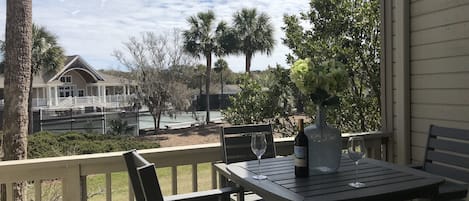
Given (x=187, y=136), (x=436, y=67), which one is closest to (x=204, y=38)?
(x=187, y=136)

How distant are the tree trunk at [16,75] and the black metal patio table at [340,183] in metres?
6.07

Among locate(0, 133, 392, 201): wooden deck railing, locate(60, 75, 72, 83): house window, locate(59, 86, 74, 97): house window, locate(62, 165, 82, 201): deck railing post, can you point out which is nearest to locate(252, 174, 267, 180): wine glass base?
locate(0, 133, 392, 201): wooden deck railing

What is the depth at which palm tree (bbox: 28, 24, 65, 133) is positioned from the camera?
1264 centimetres

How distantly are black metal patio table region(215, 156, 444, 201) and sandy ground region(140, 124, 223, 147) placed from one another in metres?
10.9

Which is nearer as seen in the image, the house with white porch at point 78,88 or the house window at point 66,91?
the house with white porch at point 78,88

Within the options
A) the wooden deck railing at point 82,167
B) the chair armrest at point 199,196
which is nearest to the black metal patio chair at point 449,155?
the chair armrest at point 199,196

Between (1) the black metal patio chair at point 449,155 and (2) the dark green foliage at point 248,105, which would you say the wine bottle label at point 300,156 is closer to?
(1) the black metal patio chair at point 449,155

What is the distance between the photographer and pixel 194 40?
16.1 m

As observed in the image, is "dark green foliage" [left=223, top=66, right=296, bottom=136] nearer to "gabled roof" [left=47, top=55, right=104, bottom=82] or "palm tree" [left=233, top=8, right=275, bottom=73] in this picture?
"palm tree" [left=233, top=8, right=275, bottom=73]

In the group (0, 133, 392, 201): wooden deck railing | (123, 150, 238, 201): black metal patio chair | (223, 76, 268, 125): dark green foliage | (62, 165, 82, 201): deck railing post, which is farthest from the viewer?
(223, 76, 268, 125): dark green foliage

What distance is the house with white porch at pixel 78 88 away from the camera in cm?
1378

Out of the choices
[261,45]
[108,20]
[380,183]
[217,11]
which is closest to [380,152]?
[380,183]

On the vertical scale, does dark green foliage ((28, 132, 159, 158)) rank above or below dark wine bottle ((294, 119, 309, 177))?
below

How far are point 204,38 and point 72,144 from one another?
21.3 ft
